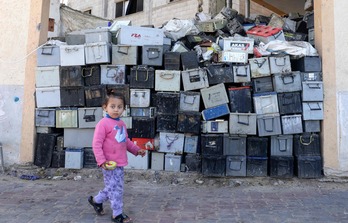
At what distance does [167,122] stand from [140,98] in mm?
630

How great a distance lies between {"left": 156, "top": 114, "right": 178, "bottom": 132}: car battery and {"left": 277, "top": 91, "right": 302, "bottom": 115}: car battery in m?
1.77

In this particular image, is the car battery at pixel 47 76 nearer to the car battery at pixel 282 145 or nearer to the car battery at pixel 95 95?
the car battery at pixel 95 95

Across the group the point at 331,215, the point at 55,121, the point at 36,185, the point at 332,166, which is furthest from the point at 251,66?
the point at 36,185

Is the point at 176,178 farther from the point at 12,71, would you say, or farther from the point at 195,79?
the point at 12,71

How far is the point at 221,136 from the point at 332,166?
1865 millimetres

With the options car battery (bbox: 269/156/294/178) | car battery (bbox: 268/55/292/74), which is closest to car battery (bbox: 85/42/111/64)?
car battery (bbox: 268/55/292/74)

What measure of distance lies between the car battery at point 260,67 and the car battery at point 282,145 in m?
1.08

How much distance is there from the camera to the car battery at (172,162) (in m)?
5.81

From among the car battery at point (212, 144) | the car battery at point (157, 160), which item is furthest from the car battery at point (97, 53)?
the car battery at point (212, 144)

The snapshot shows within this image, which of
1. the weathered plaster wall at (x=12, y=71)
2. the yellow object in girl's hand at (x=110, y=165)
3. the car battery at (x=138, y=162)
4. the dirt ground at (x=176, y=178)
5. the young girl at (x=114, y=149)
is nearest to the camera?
the yellow object in girl's hand at (x=110, y=165)

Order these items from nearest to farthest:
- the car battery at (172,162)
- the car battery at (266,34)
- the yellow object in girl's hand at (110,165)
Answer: the yellow object in girl's hand at (110,165), the car battery at (172,162), the car battery at (266,34)

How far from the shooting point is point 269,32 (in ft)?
21.4

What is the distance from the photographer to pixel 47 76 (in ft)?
19.9

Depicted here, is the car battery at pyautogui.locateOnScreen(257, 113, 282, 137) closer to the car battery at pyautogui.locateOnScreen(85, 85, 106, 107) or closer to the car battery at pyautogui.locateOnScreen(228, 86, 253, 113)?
the car battery at pyautogui.locateOnScreen(228, 86, 253, 113)
